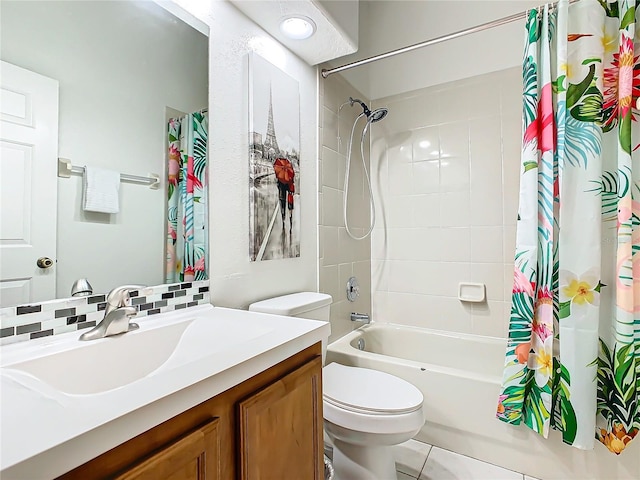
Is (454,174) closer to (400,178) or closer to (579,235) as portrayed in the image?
(400,178)

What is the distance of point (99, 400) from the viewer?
50 cm

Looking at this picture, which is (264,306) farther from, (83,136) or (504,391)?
(504,391)

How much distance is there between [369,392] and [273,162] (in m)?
1.06

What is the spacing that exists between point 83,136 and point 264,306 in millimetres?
804

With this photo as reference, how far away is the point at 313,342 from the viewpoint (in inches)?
36.4

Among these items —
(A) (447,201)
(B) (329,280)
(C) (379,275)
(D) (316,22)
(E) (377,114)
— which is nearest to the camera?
(D) (316,22)

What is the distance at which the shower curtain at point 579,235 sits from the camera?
51.0 inches

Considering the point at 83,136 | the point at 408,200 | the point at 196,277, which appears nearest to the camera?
the point at 83,136

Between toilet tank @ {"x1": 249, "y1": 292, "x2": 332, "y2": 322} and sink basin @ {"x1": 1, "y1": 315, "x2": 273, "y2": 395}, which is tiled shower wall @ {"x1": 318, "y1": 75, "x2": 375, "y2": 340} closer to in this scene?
toilet tank @ {"x1": 249, "y1": 292, "x2": 332, "y2": 322}

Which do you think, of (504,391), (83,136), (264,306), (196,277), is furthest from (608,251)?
(83,136)

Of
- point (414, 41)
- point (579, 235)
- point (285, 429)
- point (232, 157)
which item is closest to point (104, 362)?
point (285, 429)

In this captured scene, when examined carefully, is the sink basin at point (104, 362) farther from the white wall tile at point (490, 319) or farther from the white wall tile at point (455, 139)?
the white wall tile at point (455, 139)

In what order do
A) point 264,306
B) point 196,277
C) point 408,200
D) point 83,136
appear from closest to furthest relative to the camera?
1. point 83,136
2. point 196,277
3. point 264,306
4. point 408,200

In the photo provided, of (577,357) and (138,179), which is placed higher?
(138,179)
